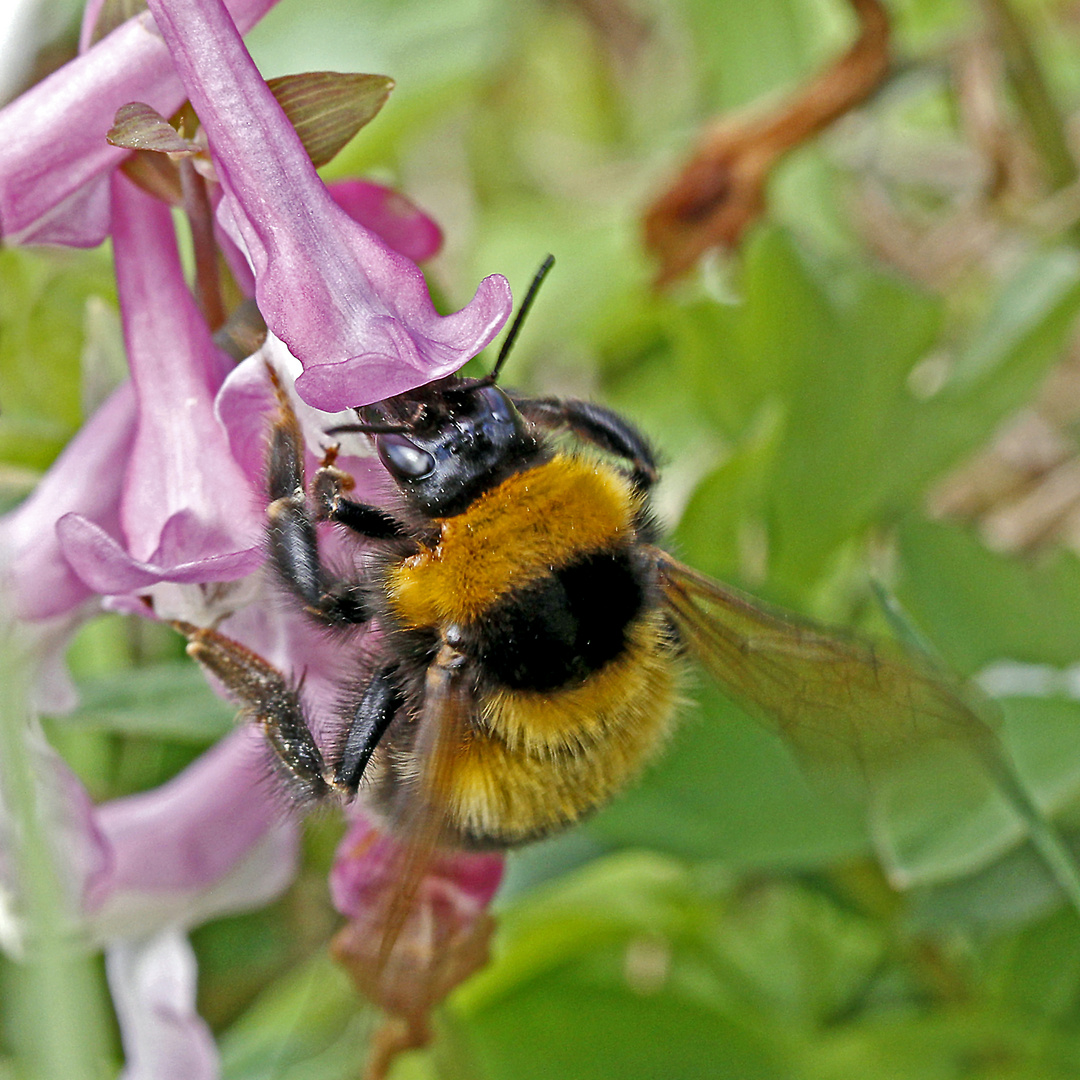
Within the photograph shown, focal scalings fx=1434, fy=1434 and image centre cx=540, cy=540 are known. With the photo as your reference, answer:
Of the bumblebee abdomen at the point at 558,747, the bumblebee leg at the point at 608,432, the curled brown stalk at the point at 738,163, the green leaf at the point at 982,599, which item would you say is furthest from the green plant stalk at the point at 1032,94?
the bumblebee abdomen at the point at 558,747

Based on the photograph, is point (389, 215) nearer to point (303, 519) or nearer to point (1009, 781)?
point (303, 519)

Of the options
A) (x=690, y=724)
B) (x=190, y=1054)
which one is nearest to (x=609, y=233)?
(x=690, y=724)

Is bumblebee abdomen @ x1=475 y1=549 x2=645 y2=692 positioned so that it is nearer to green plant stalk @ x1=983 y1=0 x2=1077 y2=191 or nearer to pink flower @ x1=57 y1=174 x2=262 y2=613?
pink flower @ x1=57 y1=174 x2=262 y2=613

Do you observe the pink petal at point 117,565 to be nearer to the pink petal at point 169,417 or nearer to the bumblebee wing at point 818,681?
the pink petal at point 169,417

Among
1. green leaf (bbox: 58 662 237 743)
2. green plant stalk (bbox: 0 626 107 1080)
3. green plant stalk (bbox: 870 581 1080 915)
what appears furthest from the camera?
green leaf (bbox: 58 662 237 743)

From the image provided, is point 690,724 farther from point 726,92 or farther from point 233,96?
point 726,92

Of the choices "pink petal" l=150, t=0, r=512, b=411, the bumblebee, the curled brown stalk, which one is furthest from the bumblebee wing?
the curled brown stalk
